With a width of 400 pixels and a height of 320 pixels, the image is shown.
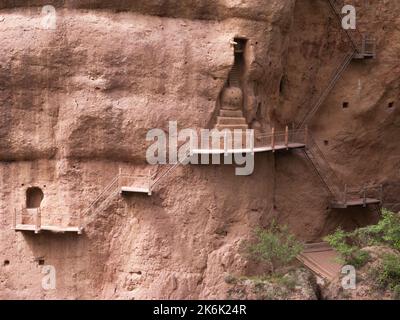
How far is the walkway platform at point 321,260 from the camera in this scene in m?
33.2

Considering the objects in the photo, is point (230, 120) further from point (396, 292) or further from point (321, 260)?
point (396, 292)

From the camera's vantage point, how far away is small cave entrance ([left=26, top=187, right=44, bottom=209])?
3316 centimetres

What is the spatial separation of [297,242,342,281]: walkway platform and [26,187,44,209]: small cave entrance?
8.81m

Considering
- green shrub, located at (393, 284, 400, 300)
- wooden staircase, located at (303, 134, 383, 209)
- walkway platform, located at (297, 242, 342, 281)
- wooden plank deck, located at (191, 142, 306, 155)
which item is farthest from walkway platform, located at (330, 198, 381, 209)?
green shrub, located at (393, 284, 400, 300)

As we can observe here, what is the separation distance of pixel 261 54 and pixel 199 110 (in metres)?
2.68

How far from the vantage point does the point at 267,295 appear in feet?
98.4

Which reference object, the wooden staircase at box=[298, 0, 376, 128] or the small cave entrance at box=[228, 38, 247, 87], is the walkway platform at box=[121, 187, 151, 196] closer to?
the small cave entrance at box=[228, 38, 247, 87]

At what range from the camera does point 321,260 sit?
3441 cm

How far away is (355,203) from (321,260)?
297 cm

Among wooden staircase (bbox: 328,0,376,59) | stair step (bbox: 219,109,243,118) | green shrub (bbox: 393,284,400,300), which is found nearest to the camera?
green shrub (bbox: 393,284,400,300)

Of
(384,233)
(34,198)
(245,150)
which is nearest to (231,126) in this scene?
(245,150)

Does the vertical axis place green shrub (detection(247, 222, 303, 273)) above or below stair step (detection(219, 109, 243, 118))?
below

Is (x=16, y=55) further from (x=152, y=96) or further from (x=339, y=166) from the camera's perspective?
(x=339, y=166)

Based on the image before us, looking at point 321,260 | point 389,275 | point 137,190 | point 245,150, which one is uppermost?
point 245,150
